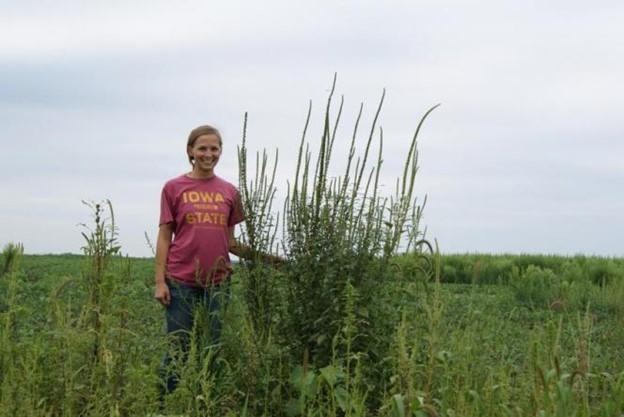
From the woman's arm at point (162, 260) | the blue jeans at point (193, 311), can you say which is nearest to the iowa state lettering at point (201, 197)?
the woman's arm at point (162, 260)

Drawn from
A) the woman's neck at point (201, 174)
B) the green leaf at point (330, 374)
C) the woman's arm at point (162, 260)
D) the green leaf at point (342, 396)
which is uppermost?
the woman's neck at point (201, 174)

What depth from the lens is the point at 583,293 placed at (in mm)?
12672

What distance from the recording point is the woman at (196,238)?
5.73 metres

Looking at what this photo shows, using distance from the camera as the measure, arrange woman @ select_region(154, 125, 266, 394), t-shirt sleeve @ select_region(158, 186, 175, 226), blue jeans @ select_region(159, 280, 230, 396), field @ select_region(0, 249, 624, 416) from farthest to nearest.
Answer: t-shirt sleeve @ select_region(158, 186, 175, 226)
woman @ select_region(154, 125, 266, 394)
blue jeans @ select_region(159, 280, 230, 396)
field @ select_region(0, 249, 624, 416)

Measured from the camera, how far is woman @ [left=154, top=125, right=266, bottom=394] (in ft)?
18.8

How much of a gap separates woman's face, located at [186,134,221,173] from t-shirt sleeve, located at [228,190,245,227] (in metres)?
0.26

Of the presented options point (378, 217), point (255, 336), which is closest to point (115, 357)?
point (255, 336)

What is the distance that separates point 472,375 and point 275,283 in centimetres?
127

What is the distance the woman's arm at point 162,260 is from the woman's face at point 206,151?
46cm

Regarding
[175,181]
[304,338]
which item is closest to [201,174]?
[175,181]

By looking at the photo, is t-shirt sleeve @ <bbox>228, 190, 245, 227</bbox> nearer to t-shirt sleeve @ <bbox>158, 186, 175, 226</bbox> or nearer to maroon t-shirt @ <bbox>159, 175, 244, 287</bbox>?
maroon t-shirt @ <bbox>159, 175, 244, 287</bbox>

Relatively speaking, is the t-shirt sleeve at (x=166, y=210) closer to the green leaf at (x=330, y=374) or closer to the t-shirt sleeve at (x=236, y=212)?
the t-shirt sleeve at (x=236, y=212)

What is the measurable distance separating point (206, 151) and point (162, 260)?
2.52 ft

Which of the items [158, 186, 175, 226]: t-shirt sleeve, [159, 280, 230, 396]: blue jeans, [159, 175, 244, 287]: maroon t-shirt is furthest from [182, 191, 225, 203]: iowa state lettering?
[159, 280, 230, 396]: blue jeans
